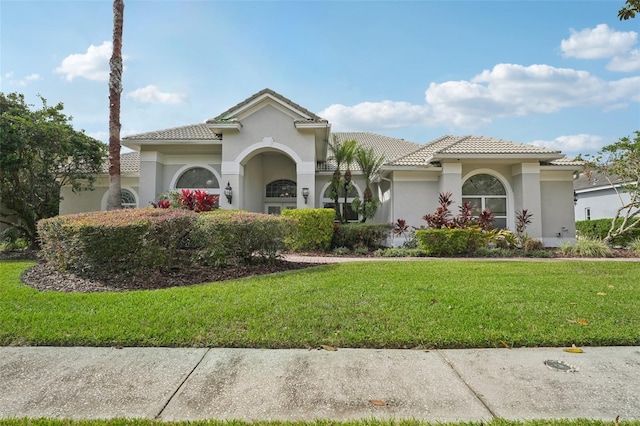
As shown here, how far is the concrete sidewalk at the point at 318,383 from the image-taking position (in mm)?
2840

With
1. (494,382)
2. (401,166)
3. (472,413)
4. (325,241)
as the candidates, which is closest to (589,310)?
(494,382)

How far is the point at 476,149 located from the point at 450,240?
5127 millimetres

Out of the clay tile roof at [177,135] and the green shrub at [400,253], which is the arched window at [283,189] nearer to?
the clay tile roof at [177,135]

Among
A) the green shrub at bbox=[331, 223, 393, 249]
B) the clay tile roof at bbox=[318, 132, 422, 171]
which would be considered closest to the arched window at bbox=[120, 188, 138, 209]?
the clay tile roof at bbox=[318, 132, 422, 171]

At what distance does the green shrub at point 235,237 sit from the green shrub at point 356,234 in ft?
20.2

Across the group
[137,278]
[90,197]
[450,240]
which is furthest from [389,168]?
[90,197]

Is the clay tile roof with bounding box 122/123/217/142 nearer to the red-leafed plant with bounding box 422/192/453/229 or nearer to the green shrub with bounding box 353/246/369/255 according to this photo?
the green shrub with bounding box 353/246/369/255

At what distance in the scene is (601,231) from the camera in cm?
2008

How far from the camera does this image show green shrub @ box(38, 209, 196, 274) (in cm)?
736

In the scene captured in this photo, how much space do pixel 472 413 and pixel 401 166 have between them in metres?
14.1

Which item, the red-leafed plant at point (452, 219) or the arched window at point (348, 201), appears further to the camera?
the arched window at point (348, 201)

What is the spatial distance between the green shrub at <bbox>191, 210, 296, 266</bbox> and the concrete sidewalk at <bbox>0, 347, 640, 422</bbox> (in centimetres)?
435

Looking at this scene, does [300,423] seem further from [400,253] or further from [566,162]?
[566,162]

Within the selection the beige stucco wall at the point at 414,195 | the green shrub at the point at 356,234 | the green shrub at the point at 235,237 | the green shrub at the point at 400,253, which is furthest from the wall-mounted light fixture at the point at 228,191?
the beige stucco wall at the point at 414,195
